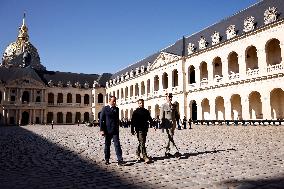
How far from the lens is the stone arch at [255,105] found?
1176 inches

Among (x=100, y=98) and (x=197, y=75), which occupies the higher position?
(x=197, y=75)

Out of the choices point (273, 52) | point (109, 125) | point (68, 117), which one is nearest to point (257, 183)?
point (109, 125)

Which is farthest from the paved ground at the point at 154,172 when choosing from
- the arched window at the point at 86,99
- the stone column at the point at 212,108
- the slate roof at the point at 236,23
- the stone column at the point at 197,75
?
the arched window at the point at 86,99

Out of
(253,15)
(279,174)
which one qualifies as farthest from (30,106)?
(279,174)

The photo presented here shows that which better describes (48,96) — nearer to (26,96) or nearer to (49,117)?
(49,117)

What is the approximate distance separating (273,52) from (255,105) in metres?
Answer: 5.84

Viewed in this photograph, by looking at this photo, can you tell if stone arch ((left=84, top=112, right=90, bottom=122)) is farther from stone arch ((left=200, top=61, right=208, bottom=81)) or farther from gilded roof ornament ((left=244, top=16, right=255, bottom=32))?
gilded roof ornament ((left=244, top=16, right=255, bottom=32))

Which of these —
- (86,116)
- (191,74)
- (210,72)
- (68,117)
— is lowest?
(68,117)

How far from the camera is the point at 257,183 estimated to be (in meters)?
5.34

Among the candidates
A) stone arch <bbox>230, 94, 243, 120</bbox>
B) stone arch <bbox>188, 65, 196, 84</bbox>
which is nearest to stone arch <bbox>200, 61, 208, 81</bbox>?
stone arch <bbox>188, 65, 196, 84</bbox>

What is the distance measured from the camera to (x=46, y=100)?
2616 inches

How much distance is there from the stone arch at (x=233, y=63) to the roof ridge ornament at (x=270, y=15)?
238 inches

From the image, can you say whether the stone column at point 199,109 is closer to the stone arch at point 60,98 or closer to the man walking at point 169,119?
the man walking at point 169,119

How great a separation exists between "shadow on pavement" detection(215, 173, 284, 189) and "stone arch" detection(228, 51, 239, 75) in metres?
28.7
